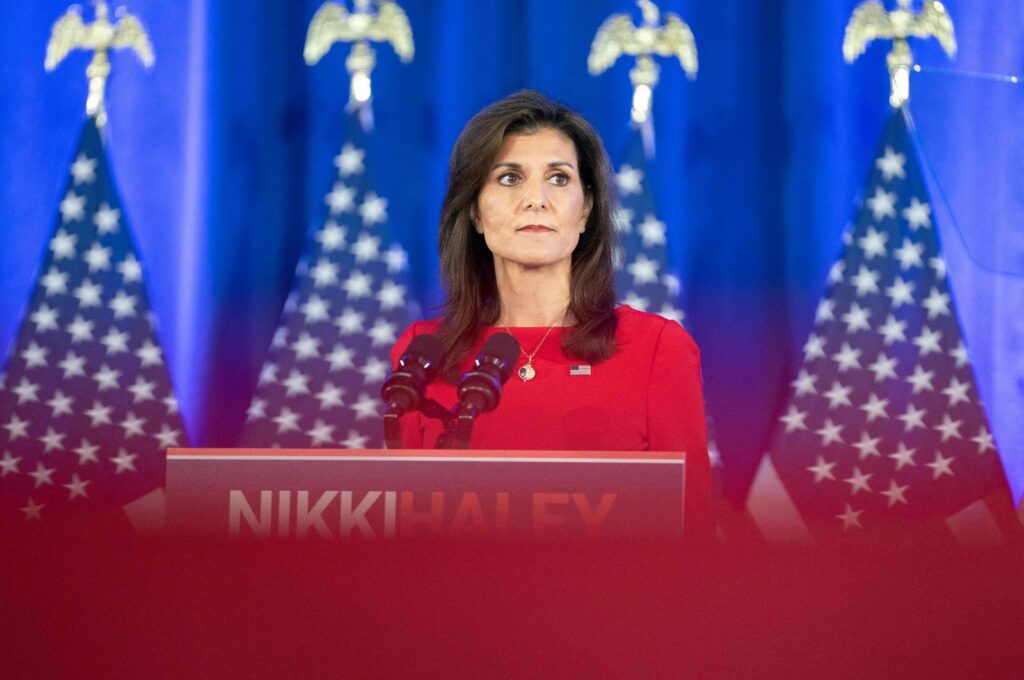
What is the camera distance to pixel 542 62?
3.09 m

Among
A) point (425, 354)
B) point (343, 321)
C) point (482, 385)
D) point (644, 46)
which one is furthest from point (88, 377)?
point (482, 385)

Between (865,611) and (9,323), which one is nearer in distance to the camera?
(865,611)

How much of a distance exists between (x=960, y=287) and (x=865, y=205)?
345 millimetres

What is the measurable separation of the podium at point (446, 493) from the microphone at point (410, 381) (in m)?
0.27

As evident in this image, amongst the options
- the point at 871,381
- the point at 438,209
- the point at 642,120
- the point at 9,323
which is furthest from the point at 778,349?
the point at 9,323

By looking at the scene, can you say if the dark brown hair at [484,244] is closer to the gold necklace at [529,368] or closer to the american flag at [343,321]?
the gold necklace at [529,368]

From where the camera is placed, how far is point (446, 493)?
3.12ft

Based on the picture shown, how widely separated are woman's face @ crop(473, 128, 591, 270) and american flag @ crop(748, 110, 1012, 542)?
1165 millimetres

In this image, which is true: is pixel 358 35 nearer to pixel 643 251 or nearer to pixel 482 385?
pixel 643 251

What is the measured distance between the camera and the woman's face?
201 centimetres

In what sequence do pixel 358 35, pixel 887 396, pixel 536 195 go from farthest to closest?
pixel 358 35 < pixel 887 396 < pixel 536 195

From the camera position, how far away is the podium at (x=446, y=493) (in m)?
0.95

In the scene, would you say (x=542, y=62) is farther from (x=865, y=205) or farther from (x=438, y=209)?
(x=865, y=205)

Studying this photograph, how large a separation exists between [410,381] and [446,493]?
0.32 meters
